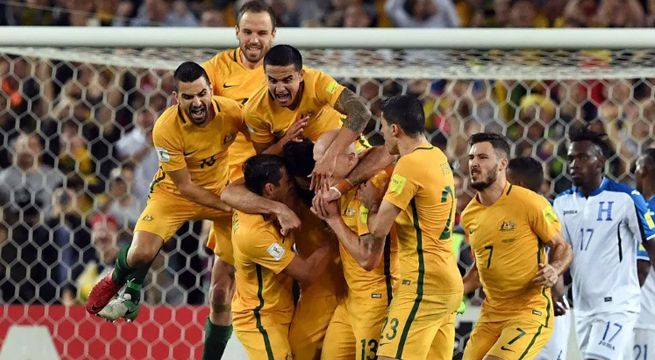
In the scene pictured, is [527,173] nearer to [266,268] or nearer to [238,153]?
[238,153]

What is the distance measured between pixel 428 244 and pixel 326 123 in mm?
756

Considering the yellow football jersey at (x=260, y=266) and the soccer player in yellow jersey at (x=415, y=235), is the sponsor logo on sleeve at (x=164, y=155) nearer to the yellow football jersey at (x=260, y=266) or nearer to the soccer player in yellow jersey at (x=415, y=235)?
the yellow football jersey at (x=260, y=266)

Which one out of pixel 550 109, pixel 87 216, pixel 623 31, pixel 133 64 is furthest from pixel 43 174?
pixel 623 31

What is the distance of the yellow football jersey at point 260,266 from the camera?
5.39 metres

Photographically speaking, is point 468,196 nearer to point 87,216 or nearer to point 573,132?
point 573,132

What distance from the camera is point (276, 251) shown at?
17.6 feet

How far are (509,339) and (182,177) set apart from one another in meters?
1.60

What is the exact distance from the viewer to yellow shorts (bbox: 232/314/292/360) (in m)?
5.46

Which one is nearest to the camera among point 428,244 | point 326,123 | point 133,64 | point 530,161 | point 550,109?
point 428,244

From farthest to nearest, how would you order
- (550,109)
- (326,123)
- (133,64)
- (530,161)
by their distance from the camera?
(550,109), (133,64), (530,161), (326,123)

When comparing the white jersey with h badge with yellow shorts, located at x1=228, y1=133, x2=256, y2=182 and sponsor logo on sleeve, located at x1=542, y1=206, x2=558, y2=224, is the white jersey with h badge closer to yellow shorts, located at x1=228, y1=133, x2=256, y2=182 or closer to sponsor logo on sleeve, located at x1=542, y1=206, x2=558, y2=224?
sponsor logo on sleeve, located at x1=542, y1=206, x2=558, y2=224

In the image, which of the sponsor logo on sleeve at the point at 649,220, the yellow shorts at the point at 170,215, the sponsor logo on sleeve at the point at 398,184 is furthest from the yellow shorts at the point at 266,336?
the sponsor logo on sleeve at the point at 649,220

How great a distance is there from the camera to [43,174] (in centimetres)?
780

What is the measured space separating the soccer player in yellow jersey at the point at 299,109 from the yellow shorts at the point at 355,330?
0.53 m
